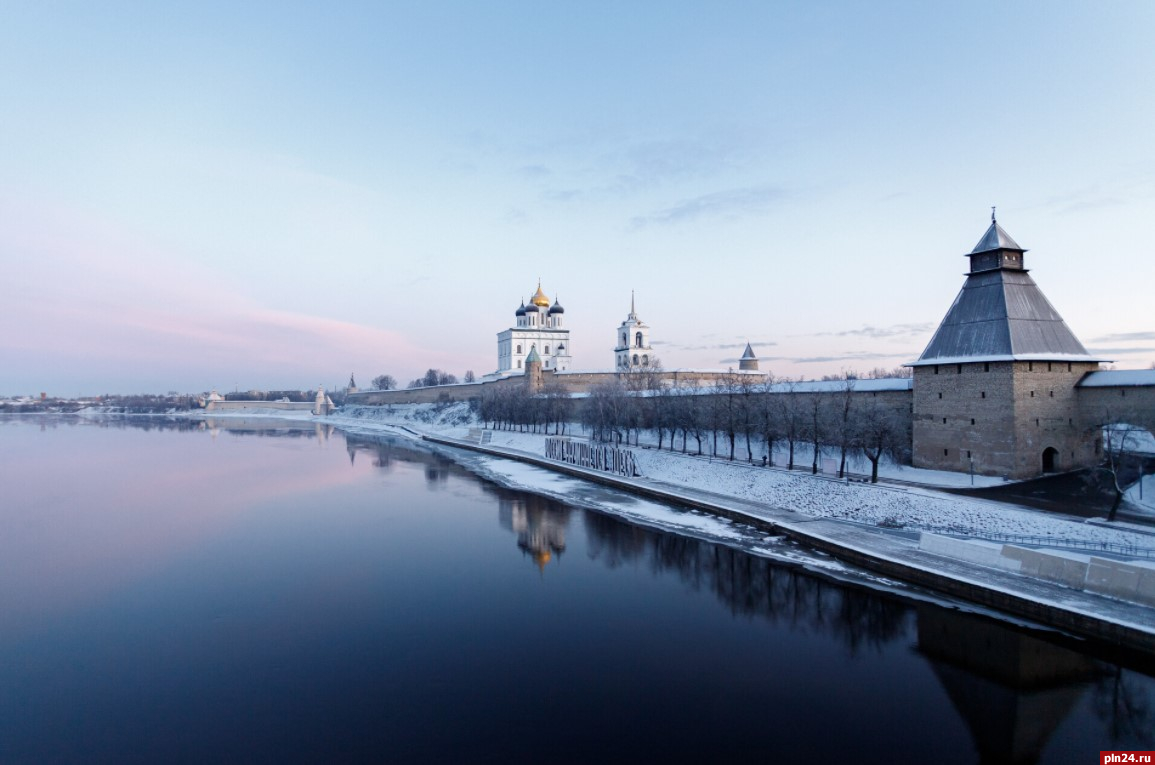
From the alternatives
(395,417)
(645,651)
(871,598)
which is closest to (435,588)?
(645,651)

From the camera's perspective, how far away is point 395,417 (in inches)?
2485

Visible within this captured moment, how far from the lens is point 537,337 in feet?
203

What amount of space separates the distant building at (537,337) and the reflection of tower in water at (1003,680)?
51.8 metres

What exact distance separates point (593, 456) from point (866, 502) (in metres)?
12.2

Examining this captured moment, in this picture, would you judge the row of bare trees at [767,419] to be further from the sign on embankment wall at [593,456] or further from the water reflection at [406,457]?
the water reflection at [406,457]

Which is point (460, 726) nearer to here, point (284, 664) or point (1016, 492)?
point (284, 664)

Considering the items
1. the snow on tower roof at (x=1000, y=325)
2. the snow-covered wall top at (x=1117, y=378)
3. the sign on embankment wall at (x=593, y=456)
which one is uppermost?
the snow on tower roof at (x=1000, y=325)

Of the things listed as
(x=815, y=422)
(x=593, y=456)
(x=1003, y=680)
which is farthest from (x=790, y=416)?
(x=1003, y=680)

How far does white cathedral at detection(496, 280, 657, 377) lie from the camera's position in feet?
181

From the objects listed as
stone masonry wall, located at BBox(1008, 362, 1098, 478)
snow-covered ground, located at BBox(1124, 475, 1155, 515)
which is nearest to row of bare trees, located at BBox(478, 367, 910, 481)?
stone masonry wall, located at BBox(1008, 362, 1098, 478)

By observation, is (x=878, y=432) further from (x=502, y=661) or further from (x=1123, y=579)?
(x=502, y=661)

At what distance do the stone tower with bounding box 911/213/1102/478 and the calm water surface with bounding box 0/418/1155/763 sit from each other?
767cm

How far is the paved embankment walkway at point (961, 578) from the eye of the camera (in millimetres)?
8281

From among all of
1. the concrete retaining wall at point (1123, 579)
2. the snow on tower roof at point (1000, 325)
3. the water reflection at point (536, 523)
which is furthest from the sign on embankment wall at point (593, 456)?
the concrete retaining wall at point (1123, 579)
